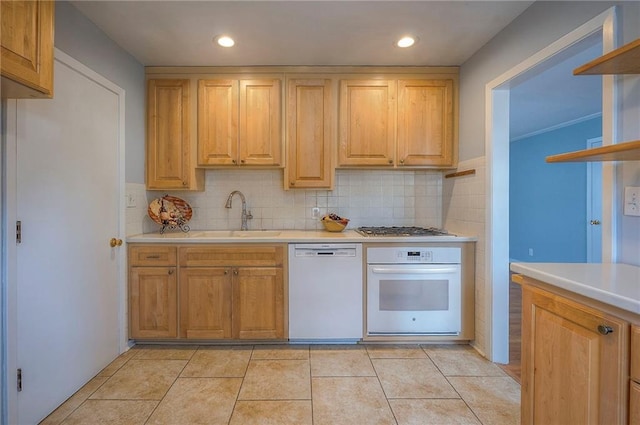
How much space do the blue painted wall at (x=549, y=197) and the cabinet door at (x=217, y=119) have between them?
475cm

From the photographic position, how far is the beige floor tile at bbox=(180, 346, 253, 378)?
2164mm

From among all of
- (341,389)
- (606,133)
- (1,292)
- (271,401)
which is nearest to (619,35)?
(606,133)

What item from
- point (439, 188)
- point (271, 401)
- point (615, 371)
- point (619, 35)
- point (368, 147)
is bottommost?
point (271, 401)

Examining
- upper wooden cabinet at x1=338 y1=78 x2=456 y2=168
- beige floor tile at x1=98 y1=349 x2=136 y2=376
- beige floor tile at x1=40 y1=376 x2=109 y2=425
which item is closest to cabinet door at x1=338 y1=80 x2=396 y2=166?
upper wooden cabinet at x1=338 y1=78 x2=456 y2=168

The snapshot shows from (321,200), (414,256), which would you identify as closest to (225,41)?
(321,200)

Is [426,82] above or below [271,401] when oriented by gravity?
above

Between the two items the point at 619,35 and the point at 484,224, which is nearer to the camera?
the point at 619,35

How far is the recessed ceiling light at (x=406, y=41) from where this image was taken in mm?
2334

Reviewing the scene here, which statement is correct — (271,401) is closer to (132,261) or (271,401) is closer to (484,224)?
(132,261)

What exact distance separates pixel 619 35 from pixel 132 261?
3.24 metres

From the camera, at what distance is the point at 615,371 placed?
3.06ft

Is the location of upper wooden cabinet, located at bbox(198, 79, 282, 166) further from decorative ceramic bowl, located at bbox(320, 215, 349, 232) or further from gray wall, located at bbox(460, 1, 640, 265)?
gray wall, located at bbox(460, 1, 640, 265)

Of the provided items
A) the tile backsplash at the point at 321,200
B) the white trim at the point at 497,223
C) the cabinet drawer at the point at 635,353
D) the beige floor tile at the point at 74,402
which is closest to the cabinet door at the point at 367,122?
the tile backsplash at the point at 321,200

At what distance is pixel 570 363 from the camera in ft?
3.55
